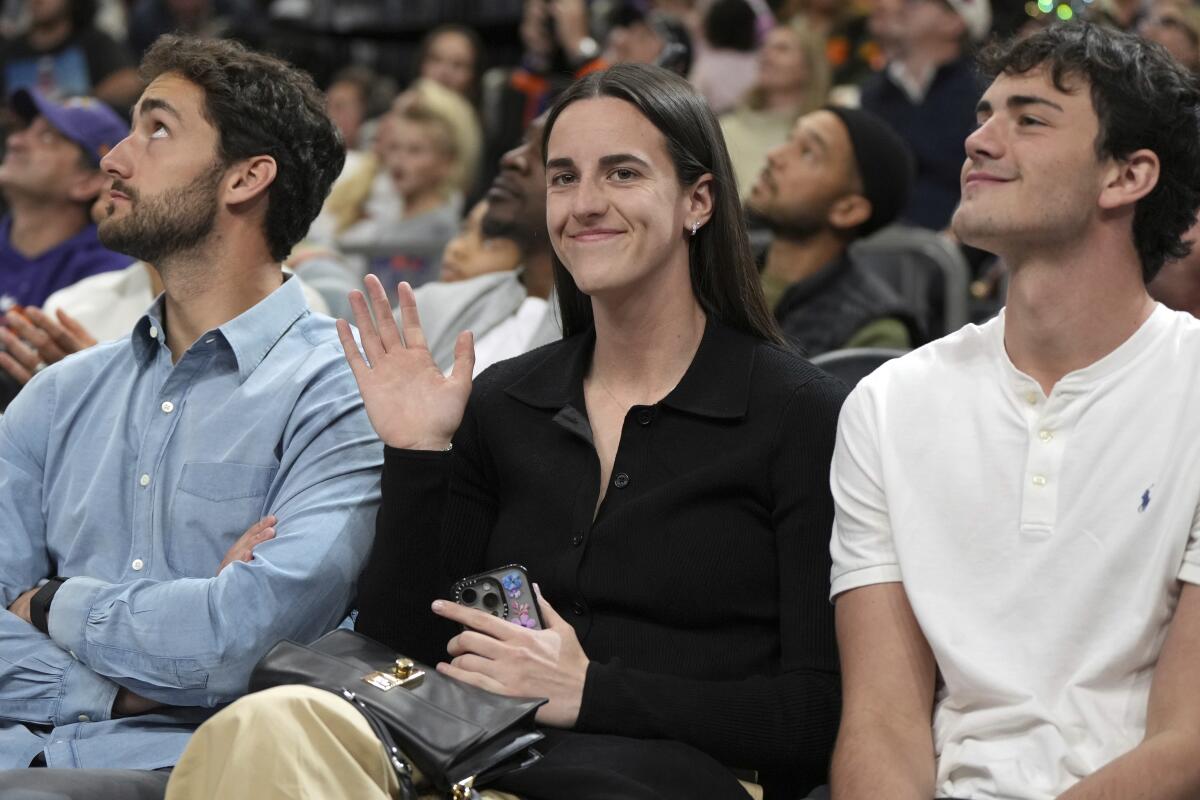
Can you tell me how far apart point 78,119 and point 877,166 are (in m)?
2.55

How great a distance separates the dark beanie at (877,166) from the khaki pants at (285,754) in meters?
3.13

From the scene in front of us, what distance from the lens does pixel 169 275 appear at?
9.84 feet

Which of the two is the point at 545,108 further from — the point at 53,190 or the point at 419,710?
the point at 419,710

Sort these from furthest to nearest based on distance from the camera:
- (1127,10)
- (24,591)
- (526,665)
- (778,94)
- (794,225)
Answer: (1127,10)
(778,94)
(794,225)
(24,591)
(526,665)

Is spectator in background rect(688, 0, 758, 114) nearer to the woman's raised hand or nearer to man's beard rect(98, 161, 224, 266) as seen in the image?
man's beard rect(98, 161, 224, 266)

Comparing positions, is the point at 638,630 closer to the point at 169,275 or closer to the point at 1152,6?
the point at 169,275

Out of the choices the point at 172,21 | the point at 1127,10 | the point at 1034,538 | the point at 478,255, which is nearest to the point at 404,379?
the point at 1034,538

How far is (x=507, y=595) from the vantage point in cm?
255

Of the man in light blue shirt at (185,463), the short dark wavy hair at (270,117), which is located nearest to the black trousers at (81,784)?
the man in light blue shirt at (185,463)

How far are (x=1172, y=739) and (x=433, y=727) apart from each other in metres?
1.04

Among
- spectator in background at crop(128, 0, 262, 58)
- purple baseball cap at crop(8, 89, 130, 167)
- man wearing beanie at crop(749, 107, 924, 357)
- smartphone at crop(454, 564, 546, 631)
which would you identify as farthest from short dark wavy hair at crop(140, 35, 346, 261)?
spectator in background at crop(128, 0, 262, 58)

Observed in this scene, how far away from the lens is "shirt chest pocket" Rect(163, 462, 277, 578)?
2744 mm

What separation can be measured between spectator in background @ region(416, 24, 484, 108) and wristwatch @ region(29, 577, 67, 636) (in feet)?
21.0

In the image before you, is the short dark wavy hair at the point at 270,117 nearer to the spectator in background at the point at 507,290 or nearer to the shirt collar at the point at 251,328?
the shirt collar at the point at 251,328
